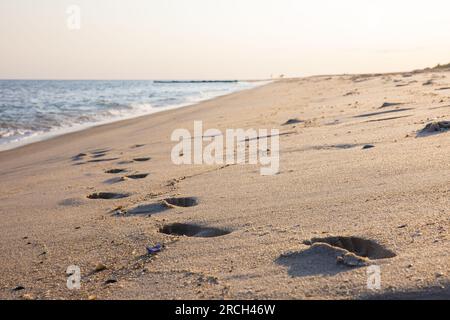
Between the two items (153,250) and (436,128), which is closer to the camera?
(153,250)

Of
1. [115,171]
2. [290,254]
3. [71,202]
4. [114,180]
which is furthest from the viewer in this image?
[115,171]

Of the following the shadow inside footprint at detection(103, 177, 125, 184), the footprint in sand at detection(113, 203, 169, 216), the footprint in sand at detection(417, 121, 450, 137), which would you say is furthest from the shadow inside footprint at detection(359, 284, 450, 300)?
the shadow inside footprint at detection(103, 177, 125, 184)

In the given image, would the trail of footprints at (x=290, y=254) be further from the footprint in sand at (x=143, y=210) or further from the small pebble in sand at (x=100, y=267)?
the small pebble in sand at (x=100, y=267)

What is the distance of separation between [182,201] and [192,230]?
735 mm

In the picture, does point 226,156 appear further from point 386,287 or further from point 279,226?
point 386,287

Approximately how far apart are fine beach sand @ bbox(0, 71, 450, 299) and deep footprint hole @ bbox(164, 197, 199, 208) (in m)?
0.08

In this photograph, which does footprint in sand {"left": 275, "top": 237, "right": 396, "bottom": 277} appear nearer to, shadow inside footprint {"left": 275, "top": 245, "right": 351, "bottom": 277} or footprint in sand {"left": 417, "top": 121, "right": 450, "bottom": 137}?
shadow inside footprint {"left": 275, "top": 245, "right": 351, "bottom": 277}

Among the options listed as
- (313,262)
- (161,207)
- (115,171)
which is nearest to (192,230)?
(161,207)

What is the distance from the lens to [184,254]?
2.63 metres

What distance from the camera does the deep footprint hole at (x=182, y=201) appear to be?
3.77 m

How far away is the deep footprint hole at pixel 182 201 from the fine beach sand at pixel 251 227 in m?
0.08

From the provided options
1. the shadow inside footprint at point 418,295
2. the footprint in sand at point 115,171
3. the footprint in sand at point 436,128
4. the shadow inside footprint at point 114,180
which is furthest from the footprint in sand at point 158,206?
the footprint in sand at point 436,128

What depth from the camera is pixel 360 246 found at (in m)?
2.49

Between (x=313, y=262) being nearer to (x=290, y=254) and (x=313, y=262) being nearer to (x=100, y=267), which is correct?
(x=290, y=254)
